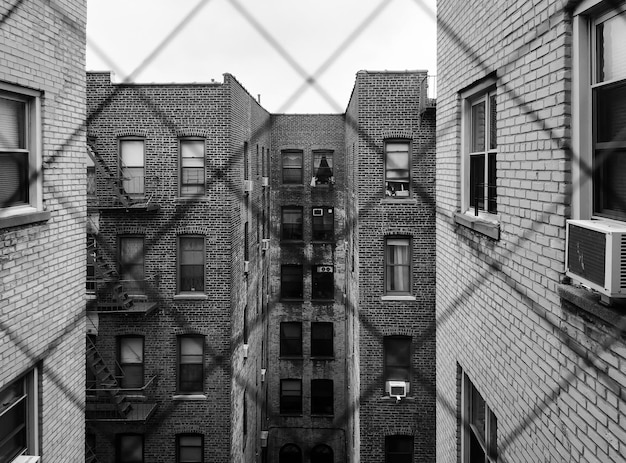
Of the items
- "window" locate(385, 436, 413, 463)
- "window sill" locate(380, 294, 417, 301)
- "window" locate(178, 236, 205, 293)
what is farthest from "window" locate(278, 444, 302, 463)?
"window" locate(178, 236, 205, 293)

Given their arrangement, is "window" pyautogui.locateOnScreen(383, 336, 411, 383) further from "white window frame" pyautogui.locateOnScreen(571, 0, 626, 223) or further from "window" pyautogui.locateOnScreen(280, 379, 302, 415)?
"white window frame" pyautogui.locateOnScreen(571, 0, 626, 223)

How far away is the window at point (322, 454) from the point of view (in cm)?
1858

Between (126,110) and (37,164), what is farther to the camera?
(126,110)

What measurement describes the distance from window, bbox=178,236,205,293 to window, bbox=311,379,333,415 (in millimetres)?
9067

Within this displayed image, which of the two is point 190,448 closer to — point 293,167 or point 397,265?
point 397,265

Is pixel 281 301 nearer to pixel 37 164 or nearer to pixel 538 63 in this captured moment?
pixel 37 164

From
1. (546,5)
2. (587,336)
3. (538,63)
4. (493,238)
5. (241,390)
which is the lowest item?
(241,390)

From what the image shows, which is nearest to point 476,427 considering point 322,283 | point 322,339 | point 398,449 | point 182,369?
point 182,369

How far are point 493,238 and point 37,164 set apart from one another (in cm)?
268

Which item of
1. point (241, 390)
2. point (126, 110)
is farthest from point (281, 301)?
→ point (126, 110)

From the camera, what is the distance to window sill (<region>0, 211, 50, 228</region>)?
2955 mm

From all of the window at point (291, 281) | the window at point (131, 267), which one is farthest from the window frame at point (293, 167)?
the window at point (131, 267)

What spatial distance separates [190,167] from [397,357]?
575 centimetres

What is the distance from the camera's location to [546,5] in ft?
6.66
